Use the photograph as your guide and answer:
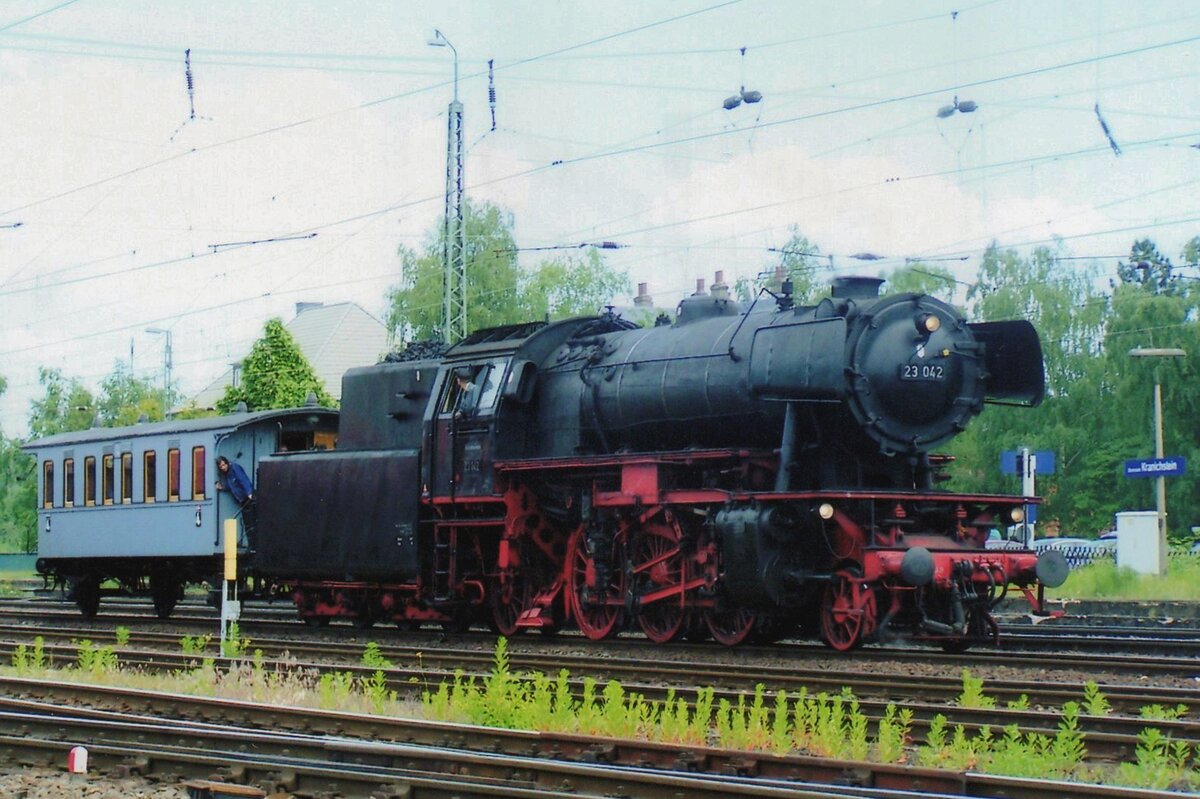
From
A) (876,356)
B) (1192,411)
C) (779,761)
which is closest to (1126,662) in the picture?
(876,356)

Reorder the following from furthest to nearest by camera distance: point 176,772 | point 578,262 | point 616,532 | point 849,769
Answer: point 578,262 → point 616,532 → point 176,772 → point 849,769

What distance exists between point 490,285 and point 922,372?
4420 cm

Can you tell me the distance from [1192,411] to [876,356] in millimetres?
41414

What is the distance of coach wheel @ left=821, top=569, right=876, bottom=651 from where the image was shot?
14.5 m

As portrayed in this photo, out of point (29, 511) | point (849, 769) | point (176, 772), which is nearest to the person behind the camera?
point (849, 769)

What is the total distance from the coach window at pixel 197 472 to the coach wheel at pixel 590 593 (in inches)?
308

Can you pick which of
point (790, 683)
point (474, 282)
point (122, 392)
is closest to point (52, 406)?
point (122, 392)

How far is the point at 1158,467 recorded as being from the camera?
2773 centimetres

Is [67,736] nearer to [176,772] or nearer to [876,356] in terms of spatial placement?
[176,772]

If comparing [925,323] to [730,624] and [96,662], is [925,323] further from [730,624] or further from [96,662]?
[96,662]

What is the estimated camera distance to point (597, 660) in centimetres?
1487

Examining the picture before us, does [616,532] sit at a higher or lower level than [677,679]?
higher

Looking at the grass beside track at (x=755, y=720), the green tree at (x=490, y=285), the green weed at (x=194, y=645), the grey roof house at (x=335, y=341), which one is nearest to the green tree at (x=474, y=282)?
the green tree at (x=490, y=285)

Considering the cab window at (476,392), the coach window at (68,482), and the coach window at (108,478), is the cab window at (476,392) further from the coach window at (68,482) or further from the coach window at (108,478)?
the coach window at (68,482)
